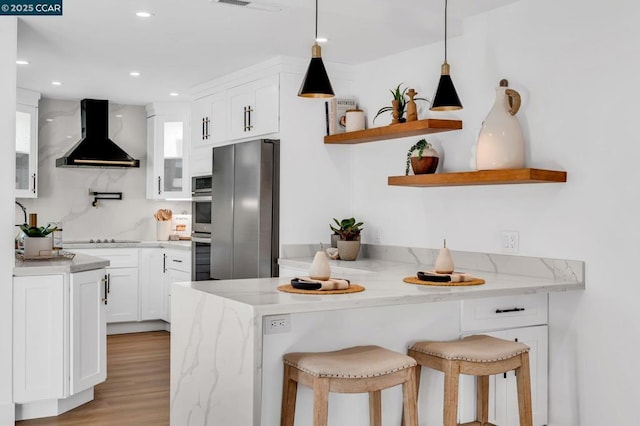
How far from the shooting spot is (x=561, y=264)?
3527 mm

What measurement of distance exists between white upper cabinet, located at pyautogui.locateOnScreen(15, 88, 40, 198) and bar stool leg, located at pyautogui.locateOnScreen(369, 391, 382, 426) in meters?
4.87

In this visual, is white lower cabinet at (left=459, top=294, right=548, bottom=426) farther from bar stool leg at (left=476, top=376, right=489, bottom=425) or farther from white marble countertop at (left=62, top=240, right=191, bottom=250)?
white marble countertop at (left=62, top=240, right=191, bottom=250)

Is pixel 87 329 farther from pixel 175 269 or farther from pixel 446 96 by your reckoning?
pixel 446 96

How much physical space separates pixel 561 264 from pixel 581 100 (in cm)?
84

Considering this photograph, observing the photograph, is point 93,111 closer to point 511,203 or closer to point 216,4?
point 216,4

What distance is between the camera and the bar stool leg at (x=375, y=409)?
2820 mm

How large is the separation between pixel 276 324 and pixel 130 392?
7.64 ft

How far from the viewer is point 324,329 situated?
288 cm

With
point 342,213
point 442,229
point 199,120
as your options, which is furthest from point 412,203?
point 199,120

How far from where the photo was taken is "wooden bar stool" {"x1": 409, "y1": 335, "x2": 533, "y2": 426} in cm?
279

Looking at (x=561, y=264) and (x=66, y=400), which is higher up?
(x=561, y=264)

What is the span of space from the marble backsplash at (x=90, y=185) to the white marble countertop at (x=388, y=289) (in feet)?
13.6

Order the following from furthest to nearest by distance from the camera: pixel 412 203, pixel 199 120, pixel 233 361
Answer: pixel 199 120 < pixel 412 203 < pixel 233 361

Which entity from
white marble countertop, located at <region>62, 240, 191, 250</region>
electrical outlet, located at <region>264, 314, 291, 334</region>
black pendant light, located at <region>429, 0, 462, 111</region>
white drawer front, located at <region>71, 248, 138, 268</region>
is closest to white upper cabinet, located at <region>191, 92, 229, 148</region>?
white marble countertop, located at <region>62, 240, 191, 250</region>
